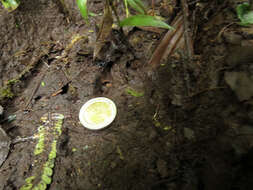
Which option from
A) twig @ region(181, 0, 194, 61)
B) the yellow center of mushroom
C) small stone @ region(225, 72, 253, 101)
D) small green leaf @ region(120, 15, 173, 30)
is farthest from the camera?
the yellow center of mushroom

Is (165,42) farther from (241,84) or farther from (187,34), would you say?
(241,84)

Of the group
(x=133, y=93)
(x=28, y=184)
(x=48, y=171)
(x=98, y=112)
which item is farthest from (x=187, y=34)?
(x=28, y=184)

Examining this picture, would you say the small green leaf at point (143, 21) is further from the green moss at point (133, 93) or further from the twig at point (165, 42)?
the green moss at point (133, 93)

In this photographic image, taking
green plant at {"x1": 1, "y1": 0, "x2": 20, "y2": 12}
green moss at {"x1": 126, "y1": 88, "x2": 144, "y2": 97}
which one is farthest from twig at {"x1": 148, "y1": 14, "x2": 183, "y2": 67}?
green plant at {"x1": 1, "y1": 0, "x2": 20, "y2": 12}

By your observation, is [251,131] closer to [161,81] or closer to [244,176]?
[244,176]

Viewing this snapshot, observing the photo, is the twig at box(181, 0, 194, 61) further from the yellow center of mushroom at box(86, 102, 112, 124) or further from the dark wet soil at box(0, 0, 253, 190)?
the yellow center of mushroom at box(86, 102, 112, 124)

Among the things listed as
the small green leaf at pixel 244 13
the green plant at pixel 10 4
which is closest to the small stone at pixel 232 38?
the small green leaf at pixel 244 13

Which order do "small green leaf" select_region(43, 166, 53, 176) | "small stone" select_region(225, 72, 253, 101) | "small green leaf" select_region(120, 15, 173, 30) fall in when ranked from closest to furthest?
"small stone" select_region(225, 72, 253, 101) → "small green leaf" select_region(120, 15, 173, 30) → "small green leaf" select_region(43, 166, 53, 176)
